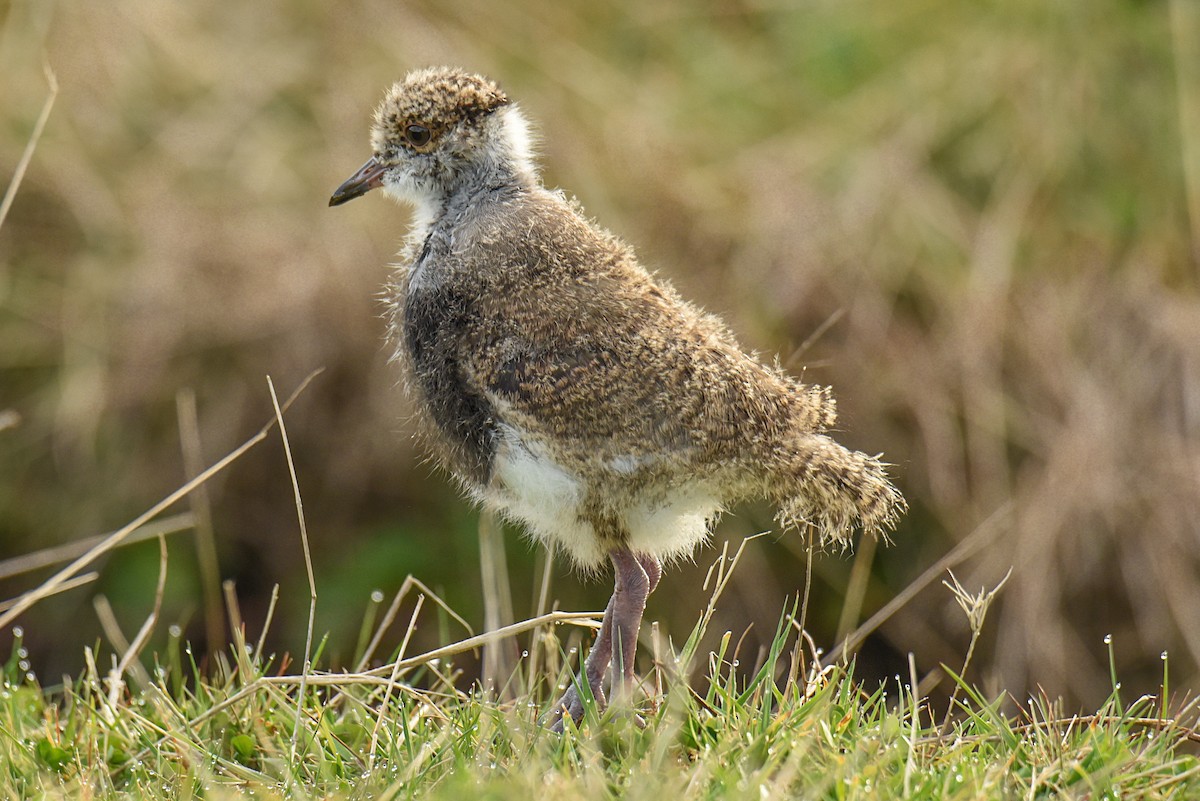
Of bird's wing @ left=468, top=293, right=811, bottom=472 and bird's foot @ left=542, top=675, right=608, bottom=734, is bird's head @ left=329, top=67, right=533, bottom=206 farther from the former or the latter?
bird's foot @ left=542, top=675, right=608, bottom=734

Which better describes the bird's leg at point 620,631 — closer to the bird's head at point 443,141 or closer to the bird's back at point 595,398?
the bird's back at point 595,398

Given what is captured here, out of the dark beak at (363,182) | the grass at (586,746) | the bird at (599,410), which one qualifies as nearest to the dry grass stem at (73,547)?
the grass at (586,746)

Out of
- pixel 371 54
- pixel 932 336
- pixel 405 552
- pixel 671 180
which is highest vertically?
pixel 371 54

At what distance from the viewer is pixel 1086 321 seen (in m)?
5.79

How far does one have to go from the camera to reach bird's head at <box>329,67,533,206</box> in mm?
3141

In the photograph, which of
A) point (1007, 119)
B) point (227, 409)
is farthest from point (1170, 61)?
point (227, 409)

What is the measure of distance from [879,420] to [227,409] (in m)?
2.68

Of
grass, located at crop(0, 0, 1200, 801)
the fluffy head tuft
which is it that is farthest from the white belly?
grass, located at crop(0, 0, 1200, 801)

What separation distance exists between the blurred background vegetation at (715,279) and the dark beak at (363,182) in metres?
2.03

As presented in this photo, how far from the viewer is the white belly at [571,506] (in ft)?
8.58

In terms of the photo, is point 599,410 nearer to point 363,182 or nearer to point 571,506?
point 571,506

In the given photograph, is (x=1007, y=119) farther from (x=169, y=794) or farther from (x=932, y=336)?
(x=169, y=794)

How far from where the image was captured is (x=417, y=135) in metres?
3.17

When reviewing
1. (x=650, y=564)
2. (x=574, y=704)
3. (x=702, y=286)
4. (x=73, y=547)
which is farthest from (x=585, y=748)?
(x=702, y=286)
